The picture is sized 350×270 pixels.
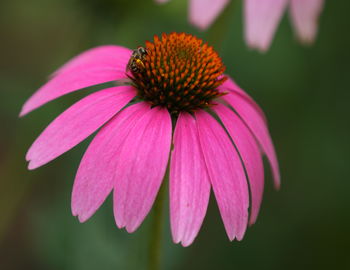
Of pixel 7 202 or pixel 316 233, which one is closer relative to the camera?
pixel 7 202

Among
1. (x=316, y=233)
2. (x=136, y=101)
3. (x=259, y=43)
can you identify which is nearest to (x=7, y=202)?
(x=136, y=101)

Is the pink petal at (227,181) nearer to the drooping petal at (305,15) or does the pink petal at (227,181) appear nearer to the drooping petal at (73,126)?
the drooping petal at (73,126)

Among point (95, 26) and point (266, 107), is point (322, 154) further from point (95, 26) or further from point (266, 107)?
point (95, 26)

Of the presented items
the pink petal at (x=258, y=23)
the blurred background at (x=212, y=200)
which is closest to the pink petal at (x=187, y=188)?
the blurred background at (x=212, y=200)

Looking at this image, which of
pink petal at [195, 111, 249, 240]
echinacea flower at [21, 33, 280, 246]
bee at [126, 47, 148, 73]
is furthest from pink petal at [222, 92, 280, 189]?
bee at [126, 47, 148, 73]

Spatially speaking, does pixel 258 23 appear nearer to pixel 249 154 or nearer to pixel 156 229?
pixel 249 154

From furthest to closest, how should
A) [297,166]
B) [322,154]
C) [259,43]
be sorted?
[297,166] < [322,154] < [259,43]
